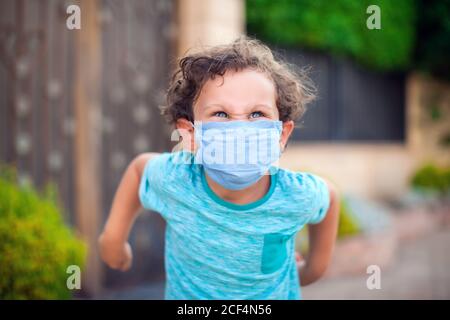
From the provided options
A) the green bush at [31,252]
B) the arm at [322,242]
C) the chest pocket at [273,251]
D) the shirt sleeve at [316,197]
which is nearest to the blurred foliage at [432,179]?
the green bush at [31,252]

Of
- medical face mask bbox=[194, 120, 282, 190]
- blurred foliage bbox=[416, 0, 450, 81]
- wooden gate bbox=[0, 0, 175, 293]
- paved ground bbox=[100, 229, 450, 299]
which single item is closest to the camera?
medical face mask bbox=[194, 120, 282, 190]

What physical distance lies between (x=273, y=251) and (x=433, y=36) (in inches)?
328

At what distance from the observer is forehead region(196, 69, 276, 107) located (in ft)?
5.62

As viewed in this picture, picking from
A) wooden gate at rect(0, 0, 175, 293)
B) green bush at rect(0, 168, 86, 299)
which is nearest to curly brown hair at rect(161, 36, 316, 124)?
green bush at rect(0, 168, 86, 299)

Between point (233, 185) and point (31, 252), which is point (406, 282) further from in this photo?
point (233, 185)

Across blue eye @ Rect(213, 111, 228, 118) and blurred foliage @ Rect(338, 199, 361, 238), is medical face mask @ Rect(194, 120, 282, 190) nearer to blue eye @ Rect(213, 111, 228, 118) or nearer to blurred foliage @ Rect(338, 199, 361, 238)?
blue eye @ Rect(213, 111, 228, 118)

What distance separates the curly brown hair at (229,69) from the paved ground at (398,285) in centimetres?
322

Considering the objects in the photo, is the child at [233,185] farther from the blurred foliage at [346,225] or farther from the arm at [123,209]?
the blurred foliage at [346,225]

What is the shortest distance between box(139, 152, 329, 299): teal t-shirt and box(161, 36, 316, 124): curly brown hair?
205 mm

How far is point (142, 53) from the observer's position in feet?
17.1

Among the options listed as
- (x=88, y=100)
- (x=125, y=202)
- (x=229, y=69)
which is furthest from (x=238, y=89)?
(x=88, y=100)

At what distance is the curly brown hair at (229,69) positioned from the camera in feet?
5.85

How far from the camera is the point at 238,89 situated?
172 cm
